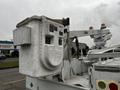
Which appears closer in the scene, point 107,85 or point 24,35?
point 107,85

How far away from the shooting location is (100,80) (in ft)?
6.02

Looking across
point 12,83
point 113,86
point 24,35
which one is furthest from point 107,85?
point 12,83

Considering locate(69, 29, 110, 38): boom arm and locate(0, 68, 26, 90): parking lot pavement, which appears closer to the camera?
locate(69, 29, 110, 38): boom arm

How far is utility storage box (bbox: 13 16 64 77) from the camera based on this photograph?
2.53 metres

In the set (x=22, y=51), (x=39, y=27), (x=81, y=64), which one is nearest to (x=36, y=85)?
Result: (x=22, y=51)

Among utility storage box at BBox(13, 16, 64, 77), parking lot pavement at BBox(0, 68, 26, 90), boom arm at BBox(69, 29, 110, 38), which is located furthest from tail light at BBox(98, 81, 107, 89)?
parking lot pavement at BBox(0, 68, 26, 90)

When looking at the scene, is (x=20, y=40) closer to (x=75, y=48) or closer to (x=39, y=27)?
(x=39, y=27)

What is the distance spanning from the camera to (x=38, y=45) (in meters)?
2.52

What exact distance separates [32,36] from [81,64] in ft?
6.31

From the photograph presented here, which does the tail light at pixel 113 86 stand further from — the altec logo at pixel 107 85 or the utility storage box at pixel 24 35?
the utility storage box at pixel 24 35

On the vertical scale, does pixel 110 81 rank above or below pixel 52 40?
below

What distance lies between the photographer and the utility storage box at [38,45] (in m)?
2.53

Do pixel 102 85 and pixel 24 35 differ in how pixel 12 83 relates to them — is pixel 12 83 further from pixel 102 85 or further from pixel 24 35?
pixel 102 85

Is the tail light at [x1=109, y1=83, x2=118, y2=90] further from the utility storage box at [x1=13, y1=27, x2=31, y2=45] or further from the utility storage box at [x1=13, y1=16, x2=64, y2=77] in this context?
the utility storage box at [x1=13, y1=27, x2=31, y2=45]
